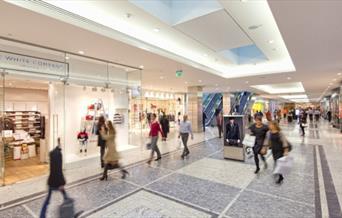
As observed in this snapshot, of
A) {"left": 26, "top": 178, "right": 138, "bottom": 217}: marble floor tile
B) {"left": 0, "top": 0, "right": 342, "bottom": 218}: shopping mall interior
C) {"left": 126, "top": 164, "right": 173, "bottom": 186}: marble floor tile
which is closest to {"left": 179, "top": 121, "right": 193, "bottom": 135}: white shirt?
{"left": 0, "top": 0, "right": 342, "bottom": 218}: shopping mall interior

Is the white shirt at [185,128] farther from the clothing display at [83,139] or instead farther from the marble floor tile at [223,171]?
the clothing display at [83,139]

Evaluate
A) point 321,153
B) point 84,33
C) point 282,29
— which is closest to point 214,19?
point 282,29

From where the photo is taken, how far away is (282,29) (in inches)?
169

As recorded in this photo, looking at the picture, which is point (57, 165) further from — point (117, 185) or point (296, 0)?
point (296, 0)

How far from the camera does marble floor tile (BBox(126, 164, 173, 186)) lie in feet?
14.8

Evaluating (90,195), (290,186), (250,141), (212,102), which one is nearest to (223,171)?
(250,141)

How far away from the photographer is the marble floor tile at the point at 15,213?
3.07 meters

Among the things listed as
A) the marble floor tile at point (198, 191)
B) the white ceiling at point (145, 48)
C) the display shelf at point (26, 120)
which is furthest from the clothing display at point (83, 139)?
the display shelf at point (26, 120)

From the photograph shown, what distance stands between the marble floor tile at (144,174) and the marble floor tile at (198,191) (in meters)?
0.29

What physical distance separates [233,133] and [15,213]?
18.6 ft

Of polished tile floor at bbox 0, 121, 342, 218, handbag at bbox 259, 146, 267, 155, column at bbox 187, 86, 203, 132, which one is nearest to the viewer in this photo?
polished tile floor at bbox 0, 121, 342, 218

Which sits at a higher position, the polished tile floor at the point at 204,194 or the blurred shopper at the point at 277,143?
the blurred shopper at the point at 277,143

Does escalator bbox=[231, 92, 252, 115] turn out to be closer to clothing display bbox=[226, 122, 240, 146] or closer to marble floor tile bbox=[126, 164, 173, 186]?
clothing display bbox=[226, 122, 240, 146]

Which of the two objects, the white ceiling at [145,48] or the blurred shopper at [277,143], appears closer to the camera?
the white ceiling at [145,48]
